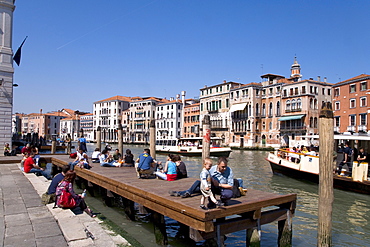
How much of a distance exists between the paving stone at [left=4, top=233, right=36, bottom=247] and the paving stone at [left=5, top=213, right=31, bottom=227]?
71 cm

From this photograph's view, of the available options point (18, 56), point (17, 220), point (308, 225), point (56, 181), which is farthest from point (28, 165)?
point (18, 56)

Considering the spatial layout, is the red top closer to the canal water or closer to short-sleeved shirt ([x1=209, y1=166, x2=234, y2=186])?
the canal water

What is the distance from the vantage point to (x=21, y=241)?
15.3ft

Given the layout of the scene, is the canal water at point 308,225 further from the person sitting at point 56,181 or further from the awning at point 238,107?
the awning at point 238,107

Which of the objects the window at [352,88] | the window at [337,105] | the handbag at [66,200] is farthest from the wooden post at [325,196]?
the window at [337,105]

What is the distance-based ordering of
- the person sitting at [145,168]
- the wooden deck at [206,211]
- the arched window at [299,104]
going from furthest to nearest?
1. the arched window at [299,104]
2. the person sitting at [145,168]
3. the wooden deck at [206,211]

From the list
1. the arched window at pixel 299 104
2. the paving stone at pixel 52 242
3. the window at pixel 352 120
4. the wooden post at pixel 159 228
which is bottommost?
the wooden post at pixel 159 228

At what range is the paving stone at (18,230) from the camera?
5.03 metres

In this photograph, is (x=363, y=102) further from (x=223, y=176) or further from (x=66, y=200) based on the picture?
(x=66, y=200)

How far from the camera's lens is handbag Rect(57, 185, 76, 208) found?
20.6ft

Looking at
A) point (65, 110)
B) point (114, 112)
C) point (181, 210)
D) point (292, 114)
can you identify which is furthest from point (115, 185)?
point (65, 110)

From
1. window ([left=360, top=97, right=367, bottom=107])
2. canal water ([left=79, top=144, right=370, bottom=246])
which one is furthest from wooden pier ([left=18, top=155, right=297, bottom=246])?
window ([left=360, top=97, right=367, bottom=107])

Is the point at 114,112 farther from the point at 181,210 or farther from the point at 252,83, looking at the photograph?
the point at 181,210

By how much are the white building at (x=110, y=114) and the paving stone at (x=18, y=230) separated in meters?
76.5
